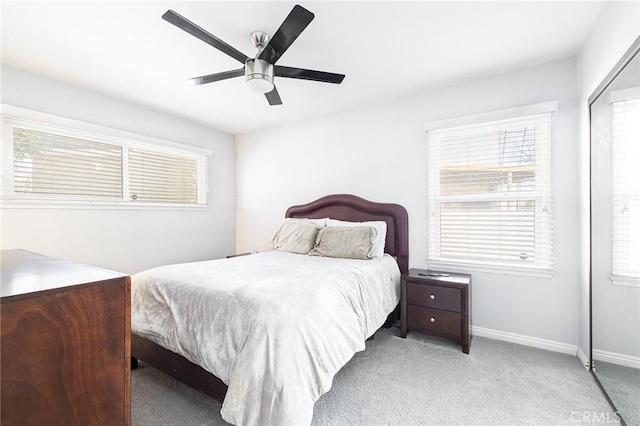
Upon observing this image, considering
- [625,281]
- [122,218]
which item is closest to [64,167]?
[122,218]

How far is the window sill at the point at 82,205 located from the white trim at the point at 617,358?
4.41 m

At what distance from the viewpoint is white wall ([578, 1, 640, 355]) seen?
155 cm

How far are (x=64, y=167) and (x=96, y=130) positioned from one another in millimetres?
505

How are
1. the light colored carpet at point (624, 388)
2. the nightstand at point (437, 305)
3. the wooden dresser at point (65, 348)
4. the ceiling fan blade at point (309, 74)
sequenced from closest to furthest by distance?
the wooden dresser at point (65, 348) → the light colored carpet at point (624, 388) → the ceiling fan blade at point (309, 74) → the nightstand at point (437, 305)

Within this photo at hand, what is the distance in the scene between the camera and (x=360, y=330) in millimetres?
1916

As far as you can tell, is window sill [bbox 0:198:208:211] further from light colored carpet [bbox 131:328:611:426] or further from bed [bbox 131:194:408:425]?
light colored carpet [bbox 131:328:611:426]

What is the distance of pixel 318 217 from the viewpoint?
369 cm

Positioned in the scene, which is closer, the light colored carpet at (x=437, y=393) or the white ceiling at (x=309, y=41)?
the light colored carpet at (x=437, y=393)

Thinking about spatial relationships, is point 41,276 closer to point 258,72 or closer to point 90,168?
point 258,72

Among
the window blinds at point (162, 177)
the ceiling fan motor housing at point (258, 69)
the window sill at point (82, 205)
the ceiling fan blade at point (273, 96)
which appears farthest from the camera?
the window blinds at point (162, 177)

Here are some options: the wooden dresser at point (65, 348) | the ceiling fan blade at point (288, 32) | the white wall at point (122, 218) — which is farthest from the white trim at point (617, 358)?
the white wall at point (122, 218)

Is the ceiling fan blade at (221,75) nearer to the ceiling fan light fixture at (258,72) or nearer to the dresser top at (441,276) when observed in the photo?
the ceiling fan light fixture at (258,72)

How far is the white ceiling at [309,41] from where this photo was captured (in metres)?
1.83

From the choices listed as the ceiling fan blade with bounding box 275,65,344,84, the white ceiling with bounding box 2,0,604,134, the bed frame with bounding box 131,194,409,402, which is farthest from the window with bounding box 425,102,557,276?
the ceiling fan blade with bounding box 275,65,344,84
